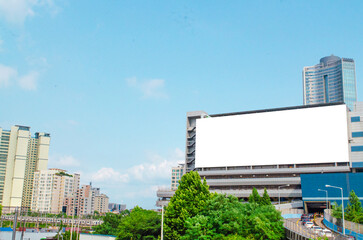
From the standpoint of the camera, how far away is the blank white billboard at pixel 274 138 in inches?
4808

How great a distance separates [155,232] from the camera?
3162 inches

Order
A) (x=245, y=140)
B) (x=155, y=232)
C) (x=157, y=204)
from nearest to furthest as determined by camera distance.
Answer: (x=155, y=232)
(x=245, y=140)
(x=157, y=204)

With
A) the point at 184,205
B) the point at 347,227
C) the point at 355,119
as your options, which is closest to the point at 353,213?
the point at 347,227

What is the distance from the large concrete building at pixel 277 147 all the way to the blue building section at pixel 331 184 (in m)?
8.18

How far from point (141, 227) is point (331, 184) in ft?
198

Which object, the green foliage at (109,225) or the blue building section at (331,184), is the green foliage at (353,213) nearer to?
the blue building section at (331,184)

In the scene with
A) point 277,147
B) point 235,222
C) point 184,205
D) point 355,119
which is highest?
point 355,119

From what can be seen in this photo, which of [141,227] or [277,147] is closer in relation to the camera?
[141,227]

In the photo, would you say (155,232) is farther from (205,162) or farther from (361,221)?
(205,162)

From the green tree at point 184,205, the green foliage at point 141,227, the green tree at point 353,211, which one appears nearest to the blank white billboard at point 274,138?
the green tree at point 353,211

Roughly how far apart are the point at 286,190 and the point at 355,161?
2318 centimetres

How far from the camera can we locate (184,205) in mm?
63875

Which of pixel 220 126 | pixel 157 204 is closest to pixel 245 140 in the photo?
pixel 220 126

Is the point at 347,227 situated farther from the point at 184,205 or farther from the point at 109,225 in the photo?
the point at 109,225
